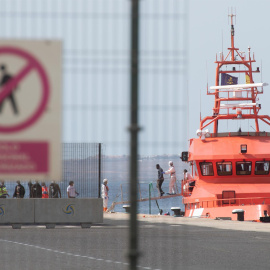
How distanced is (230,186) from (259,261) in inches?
837

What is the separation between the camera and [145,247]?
2194 centimetres

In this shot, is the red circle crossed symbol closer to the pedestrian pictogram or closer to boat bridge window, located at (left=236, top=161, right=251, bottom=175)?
the pedestrian pictogram

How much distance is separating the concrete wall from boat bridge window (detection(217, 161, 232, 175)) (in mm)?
10402

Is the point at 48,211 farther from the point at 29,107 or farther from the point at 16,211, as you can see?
the point at 29,107

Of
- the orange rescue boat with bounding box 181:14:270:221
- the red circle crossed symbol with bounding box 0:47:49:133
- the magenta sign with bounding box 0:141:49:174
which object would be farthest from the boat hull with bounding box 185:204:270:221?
the red circle crossed symbol with bounding box 0:47:49:133

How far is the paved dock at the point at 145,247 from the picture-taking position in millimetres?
17188

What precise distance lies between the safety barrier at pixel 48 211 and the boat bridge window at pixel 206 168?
10.0m

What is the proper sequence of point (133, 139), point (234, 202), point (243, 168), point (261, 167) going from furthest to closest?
point (261, 167) → point (243, 168) → point (234, 202) → point (133, 139)

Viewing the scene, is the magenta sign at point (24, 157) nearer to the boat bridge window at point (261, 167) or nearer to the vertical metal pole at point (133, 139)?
the vertical metal pole at point (133, 139)

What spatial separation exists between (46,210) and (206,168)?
11.1 m

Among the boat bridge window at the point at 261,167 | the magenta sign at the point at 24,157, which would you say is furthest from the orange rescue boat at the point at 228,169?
the magenta sign at the point at 24,157

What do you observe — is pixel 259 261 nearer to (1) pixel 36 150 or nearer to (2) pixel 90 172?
(1) pixel 36 150

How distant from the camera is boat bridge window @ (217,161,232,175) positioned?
129 feet

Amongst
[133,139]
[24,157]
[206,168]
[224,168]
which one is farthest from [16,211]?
[133,139]
